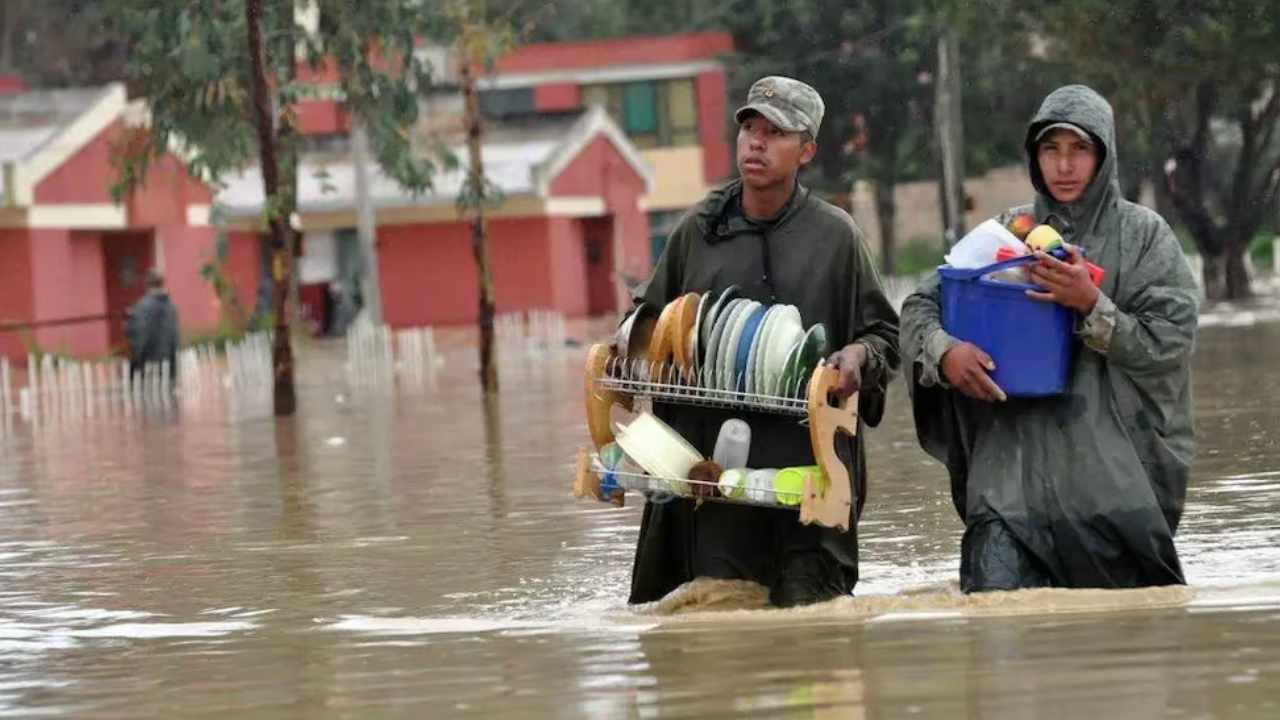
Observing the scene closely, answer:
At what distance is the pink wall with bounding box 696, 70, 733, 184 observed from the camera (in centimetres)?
6994

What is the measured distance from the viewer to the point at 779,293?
8.17m

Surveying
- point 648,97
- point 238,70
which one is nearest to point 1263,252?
point 648,97

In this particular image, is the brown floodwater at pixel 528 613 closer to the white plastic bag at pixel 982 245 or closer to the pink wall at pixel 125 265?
the white plastic bag at pixel 982 245

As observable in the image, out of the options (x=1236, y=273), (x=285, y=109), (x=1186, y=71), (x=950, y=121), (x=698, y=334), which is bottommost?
(x=1236, y=273)

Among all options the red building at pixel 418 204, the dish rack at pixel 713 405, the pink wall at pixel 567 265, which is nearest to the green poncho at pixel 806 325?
the dish rack at pixel 713 405

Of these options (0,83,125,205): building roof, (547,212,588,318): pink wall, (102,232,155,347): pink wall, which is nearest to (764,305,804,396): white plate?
(0,83,125,205): building roof

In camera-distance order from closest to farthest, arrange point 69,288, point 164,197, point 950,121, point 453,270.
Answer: point 69,288 < point 164,197 < point 950,121 < point 453,270

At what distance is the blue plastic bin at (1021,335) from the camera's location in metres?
7.71

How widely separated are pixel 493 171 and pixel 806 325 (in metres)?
47.6

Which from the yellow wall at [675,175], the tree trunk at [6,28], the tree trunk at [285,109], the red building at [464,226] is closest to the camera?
the tree trunk at [285,109]

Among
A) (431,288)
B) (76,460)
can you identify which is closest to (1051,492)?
(76,460)

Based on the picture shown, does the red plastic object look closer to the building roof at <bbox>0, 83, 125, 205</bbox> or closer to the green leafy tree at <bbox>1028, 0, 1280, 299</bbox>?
the green leafy tree at <bbox>1028, 0, 1280, 299</bbox>

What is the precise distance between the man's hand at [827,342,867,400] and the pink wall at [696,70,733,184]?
202ft

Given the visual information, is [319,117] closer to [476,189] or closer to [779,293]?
[476,189]
